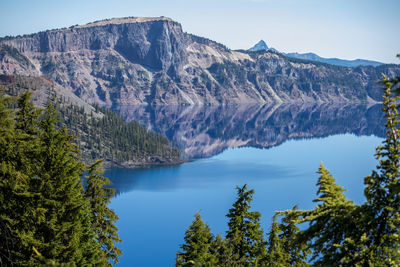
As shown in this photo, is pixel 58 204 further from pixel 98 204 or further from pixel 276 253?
pixel 276 253

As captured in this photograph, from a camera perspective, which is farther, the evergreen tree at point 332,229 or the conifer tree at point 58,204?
the conifer tree at point 58,204

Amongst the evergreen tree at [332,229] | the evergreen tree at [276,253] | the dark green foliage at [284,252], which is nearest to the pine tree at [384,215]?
the evergreen tree at [332,229]

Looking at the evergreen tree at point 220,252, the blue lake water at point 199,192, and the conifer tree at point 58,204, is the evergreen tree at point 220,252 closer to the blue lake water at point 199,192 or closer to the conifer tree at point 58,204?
the conifer tree at point 58,204

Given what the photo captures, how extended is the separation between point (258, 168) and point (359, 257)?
161 metres

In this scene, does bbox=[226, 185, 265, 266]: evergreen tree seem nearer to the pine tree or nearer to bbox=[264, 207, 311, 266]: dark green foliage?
bbox=[264, 207, 311, 266]: dark green foliage

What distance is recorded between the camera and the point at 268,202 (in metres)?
116

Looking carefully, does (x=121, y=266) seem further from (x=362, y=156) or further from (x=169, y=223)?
(x=362, y=156)

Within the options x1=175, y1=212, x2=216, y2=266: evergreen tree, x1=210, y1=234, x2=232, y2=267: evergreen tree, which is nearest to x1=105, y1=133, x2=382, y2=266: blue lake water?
x1=210, y1=234, x2=232, y2=267: evergreen tree

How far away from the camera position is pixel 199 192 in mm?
131500

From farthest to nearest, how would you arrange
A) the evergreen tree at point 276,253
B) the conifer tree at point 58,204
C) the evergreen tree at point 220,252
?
the evergreen tree at point 220,252
the evergreen tree at point 276,253
the conifer tree at point 58,204

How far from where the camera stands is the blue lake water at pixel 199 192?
90.4 meters

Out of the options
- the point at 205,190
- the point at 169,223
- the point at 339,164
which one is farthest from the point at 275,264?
the point at 339,164

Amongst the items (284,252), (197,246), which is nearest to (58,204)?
(197,246)

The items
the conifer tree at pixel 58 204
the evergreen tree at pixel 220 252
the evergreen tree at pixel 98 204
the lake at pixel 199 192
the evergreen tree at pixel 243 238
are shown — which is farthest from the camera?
the lake at pixel 199 192
